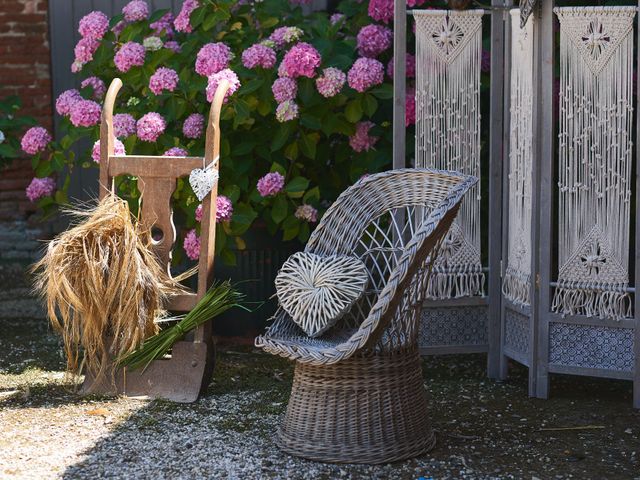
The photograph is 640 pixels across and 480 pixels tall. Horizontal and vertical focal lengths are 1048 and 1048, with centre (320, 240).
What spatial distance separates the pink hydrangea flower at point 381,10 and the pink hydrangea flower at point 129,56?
1110 mm

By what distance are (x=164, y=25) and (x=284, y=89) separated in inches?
34.7

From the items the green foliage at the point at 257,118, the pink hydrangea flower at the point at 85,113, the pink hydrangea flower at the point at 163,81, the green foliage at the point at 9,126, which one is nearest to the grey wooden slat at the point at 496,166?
the green foliage at the point at 257,118

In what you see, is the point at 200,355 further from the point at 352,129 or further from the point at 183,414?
the point at 352,129

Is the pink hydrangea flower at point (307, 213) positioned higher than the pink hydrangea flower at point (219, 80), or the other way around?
the pink hydrangea flower at point (219, 80)

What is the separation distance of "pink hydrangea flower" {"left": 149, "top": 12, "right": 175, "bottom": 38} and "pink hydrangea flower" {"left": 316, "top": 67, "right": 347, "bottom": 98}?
3.12 ft

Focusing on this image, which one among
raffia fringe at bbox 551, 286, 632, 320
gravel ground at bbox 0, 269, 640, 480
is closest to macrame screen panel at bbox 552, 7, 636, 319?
raffia fringe at bbox 551, 286, 632, 320

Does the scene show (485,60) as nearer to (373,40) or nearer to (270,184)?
(373,40)

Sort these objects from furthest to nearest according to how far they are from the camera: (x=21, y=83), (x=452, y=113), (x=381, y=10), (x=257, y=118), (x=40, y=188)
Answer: (x=21, y=83) → (x=40, y=188) → (x=257, y=118) → (x=381, y=10) → (x=452, y=113)

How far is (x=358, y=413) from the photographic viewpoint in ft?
11.6

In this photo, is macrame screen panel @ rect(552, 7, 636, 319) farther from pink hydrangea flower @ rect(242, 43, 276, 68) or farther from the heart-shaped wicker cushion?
pink hydrangea flower @ rect(242, 43, 276, 68)

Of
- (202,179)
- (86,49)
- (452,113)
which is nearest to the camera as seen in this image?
(202,179)

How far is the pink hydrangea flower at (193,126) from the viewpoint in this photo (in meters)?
4.91

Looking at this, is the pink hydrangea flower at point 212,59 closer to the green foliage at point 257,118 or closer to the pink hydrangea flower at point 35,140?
the green foliage at point 257,118

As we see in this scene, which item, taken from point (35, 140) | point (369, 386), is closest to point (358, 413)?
point (369, 386)
